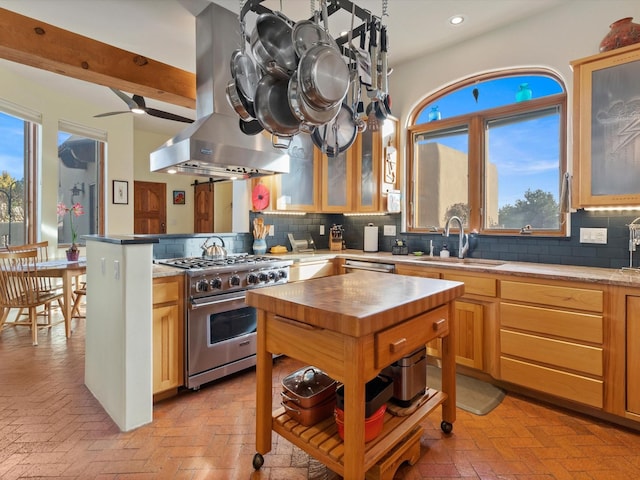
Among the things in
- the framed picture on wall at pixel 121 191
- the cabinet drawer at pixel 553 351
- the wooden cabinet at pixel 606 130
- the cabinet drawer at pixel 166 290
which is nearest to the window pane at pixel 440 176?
the wooden cabinet at pixel 606 130

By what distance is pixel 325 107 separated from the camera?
1.67 metres

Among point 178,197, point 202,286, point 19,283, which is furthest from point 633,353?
point 178,197

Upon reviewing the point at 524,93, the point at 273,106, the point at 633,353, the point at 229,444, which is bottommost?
the point at 229,444

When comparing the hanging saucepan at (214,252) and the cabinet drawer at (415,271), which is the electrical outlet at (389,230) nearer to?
the cabinet drawer at (415,271)

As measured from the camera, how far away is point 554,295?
2.30 meters

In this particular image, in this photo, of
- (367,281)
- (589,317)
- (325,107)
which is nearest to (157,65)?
(325,107)

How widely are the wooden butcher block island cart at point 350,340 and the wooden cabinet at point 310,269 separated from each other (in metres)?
1.32

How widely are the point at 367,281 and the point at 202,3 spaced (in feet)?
8.16

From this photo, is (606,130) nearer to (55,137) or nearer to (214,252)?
(214,252)

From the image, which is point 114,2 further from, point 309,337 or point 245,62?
point 309,337

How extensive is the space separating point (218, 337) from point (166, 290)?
563mm

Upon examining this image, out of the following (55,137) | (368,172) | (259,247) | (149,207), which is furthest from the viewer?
(149,207)

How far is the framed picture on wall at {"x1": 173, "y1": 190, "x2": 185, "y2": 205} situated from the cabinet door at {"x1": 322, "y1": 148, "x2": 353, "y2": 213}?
464 centimetres

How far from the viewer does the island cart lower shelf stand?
1438 millimetres
